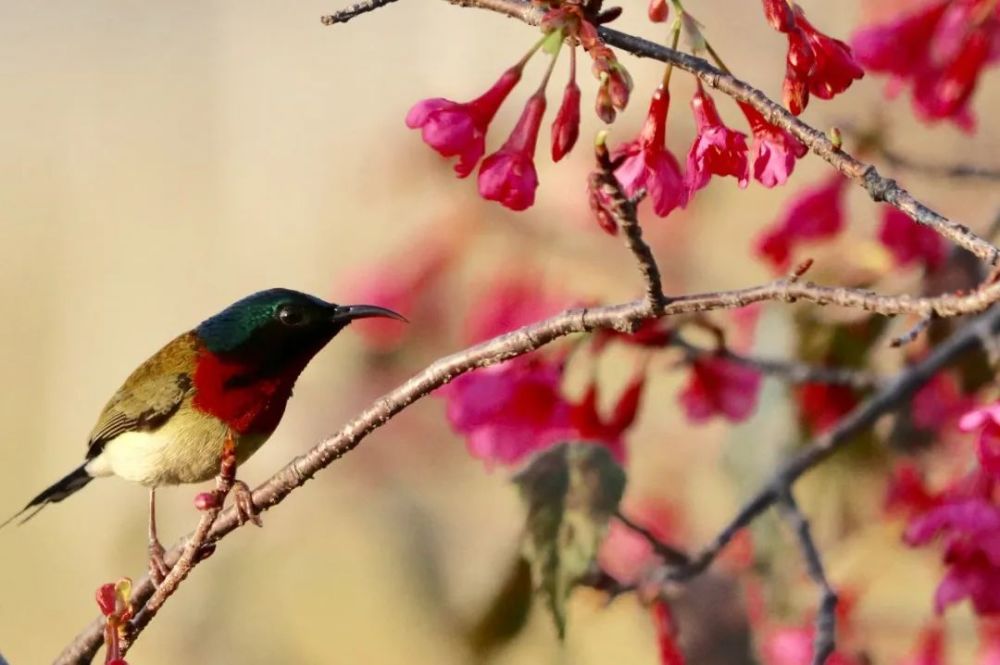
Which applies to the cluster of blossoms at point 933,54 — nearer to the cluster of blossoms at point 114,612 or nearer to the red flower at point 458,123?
the red flower at point 458,123

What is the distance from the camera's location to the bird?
122cm

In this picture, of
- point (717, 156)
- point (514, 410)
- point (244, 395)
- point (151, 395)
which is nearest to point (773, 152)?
point (717, 156)

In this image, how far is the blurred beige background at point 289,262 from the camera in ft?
7.57

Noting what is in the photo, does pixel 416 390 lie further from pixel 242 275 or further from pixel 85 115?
pixel 85 115

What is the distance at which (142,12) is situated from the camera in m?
5.29

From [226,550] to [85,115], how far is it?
122 inches

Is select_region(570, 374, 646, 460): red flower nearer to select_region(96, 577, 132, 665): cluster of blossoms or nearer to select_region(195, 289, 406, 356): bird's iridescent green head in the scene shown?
select_region(195, 289, 406, 356): bird's iridescent green head

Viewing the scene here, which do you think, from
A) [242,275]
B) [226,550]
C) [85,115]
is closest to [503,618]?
[226,550]

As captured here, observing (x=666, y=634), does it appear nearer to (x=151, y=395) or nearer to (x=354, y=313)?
(x=354, y=313)

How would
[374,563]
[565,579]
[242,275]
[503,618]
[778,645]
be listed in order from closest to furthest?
1. [565,579]
2. [503,618]
3. [778,645]
4. [374,563]
5. [242,275]

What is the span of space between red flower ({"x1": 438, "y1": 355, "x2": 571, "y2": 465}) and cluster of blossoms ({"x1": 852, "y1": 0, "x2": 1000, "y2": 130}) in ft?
1.38

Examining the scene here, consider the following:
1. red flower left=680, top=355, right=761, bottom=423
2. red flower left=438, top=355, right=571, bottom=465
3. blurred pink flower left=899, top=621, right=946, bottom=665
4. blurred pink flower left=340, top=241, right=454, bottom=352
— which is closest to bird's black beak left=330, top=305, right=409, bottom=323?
red flower left=438, top=355, right=571, bottom=465

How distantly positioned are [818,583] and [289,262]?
119 inches

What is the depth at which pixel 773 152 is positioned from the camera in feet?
2.44
